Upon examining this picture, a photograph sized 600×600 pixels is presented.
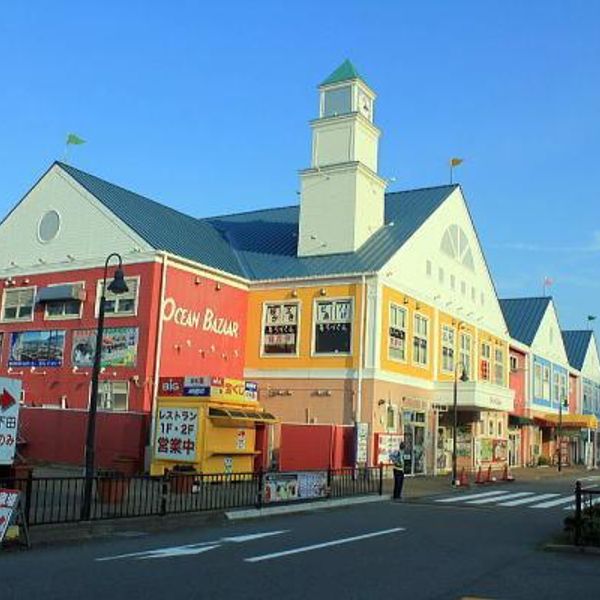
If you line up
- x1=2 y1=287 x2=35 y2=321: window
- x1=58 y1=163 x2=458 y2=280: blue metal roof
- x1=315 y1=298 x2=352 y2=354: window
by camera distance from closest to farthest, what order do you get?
x1=315 y1=298 x2=352 y2=354: window
x1=58 y1=163 x2=458 y2=280: blue metal roof
x1=2 y1=287 x2=35 y2=321: window

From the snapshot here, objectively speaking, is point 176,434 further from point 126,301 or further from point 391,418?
point 391,418

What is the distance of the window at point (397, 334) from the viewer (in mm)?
33875

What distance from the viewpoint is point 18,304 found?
1416 inches

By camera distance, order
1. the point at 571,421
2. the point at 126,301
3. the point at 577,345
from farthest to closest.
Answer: the point at 577,345, the point at 571,421, the point at 126,301

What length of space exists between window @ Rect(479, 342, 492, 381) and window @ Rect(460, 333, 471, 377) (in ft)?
6.92

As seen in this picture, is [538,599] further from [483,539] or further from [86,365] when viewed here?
[86,365]

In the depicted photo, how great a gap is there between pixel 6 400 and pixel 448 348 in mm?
29090

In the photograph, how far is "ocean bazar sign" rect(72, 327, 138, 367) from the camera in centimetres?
3148

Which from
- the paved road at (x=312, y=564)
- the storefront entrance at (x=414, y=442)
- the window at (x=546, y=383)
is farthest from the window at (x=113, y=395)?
the window at (x=546, y=383)

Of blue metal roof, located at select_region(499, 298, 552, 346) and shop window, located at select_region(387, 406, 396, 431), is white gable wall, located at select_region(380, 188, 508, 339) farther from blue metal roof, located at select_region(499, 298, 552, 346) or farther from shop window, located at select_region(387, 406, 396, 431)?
Answer: blue metal roof, located at select_region(499, 298, 552, 346)

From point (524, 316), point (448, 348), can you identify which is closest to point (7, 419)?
point (448, 348)

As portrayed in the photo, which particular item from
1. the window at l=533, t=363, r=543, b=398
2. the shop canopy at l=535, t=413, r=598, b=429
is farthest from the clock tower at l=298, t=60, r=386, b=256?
the shop canopy at l=535, t=413, r=598, b=429

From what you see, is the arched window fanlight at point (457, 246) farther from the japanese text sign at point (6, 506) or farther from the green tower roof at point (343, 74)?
the japanese text sign at point (6, 506)

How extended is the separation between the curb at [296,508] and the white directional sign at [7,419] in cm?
555
